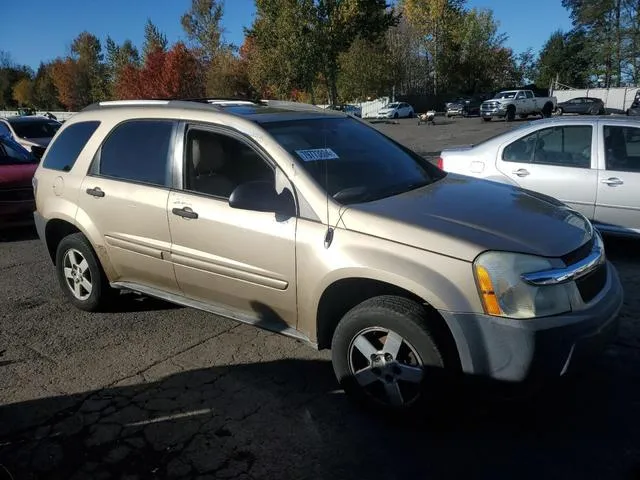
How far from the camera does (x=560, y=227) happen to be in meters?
3.10

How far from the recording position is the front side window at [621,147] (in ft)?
18.6

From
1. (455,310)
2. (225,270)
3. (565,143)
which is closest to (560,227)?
(455,310)

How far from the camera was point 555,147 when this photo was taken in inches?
239

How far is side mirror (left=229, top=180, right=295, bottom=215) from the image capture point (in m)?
3.30

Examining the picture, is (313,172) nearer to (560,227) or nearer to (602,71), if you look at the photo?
(560,227)

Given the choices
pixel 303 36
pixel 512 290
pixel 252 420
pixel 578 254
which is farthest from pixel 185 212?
pixel 303 36

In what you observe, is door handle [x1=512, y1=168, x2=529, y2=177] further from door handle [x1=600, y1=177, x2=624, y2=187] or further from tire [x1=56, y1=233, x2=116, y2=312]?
tire [x1=56, y1=233, x2=116, y2=312]

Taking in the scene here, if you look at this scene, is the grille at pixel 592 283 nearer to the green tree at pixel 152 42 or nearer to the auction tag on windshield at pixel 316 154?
the auction tag on windshield at pixel 316 154

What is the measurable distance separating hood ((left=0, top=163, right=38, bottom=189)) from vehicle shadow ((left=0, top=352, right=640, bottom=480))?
17.2ft

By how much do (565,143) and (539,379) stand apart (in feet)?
13.6

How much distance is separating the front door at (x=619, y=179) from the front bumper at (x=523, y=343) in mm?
3287

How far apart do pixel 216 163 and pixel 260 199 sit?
768 mm

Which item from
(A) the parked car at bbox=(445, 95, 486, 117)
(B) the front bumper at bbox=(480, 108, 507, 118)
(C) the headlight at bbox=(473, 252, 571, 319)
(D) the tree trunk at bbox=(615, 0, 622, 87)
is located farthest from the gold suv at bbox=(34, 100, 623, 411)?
(D) the tree trunk at bbox=(615, 0, 622, 87)

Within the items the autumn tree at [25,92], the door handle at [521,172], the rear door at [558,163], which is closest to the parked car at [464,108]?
the rear door at [558,163]
